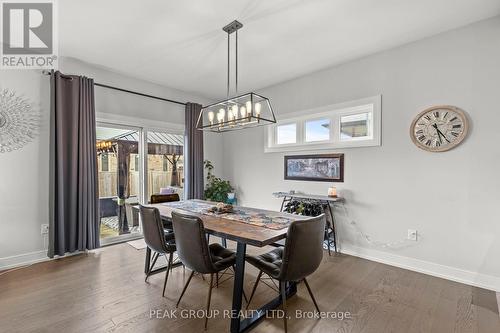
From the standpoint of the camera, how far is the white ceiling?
2.35m

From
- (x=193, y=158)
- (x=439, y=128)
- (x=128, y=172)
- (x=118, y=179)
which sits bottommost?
(x=118, y=179)

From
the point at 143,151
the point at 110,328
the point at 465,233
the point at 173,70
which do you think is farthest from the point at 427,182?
the point at 143,151

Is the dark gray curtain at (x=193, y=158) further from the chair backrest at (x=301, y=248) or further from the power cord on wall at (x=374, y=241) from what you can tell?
the chair backrest at (x=301, y=248)

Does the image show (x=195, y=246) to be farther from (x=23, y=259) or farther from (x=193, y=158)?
(x=193, y=158)

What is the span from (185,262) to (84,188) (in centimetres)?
234

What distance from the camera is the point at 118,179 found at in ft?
13.6

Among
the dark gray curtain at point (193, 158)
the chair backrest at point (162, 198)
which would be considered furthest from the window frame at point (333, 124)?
the chair backrest at point (162, 198)

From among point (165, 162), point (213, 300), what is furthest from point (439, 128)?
point (165, 162)

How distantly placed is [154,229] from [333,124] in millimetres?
2968

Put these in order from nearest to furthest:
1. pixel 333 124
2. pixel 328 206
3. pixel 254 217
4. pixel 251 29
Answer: pixel 254 217, pixel 251 29, pixel 328 206, pixel 333 124

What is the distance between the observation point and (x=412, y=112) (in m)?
3.01

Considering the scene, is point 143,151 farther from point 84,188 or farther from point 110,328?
point 110,328

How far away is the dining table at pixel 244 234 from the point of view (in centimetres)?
183

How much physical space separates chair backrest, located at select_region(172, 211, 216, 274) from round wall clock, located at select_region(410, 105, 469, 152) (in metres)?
2.81
